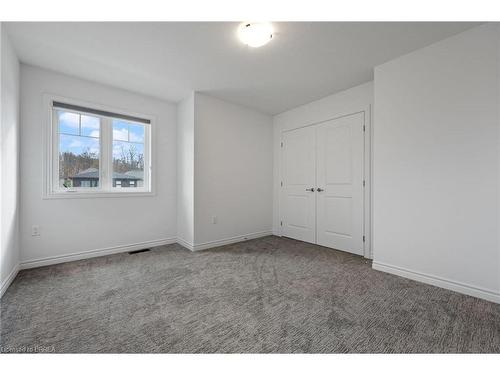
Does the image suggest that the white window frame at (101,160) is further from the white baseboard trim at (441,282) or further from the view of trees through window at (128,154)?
the white baseboard trim at (441,282)

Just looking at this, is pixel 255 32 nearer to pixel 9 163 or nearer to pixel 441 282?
pixel 9 163

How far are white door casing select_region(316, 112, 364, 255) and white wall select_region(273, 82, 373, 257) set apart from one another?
9cm

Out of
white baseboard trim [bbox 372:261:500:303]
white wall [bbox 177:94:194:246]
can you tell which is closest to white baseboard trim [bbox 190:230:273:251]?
white wall [bbox 177:94:194:246]

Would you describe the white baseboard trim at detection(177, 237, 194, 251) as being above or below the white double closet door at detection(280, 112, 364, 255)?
below

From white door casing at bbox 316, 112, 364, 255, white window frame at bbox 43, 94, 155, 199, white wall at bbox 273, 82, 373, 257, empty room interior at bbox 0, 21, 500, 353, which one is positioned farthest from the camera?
white door casing at bbox 316, 112, 364, 255

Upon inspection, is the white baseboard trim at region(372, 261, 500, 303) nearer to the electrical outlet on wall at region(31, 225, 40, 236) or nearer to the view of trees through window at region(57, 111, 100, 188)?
the view of trees through window at region(57, 111, 100, 188)

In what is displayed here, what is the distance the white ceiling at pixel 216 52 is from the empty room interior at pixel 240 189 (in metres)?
0.02

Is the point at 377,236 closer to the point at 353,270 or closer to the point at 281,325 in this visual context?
the point at 353,270

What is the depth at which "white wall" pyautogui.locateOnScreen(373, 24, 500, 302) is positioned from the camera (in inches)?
72.7

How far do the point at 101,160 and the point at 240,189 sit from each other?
2.10 metres

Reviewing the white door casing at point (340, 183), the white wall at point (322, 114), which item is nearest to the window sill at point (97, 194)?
the white wall at point (322, 114)

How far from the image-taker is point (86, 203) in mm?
2906

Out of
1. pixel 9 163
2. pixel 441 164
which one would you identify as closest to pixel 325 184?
pixel 441 164
